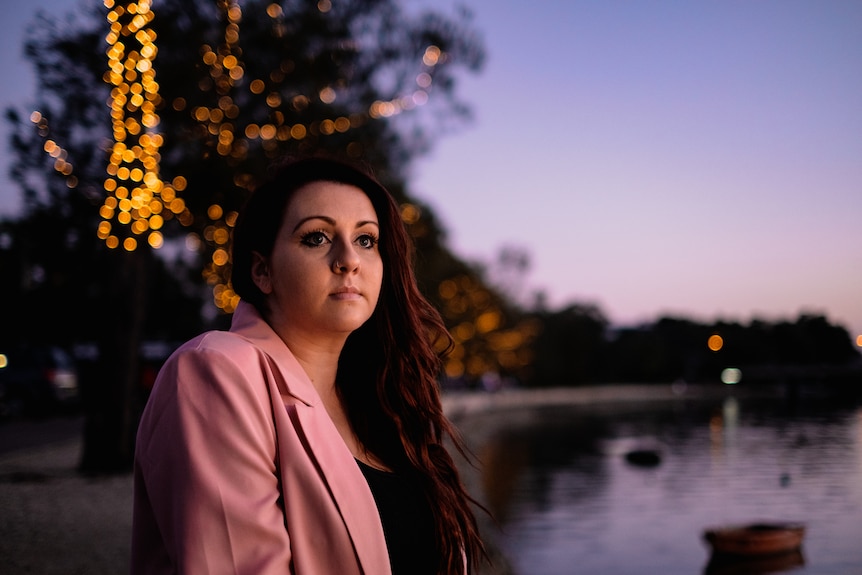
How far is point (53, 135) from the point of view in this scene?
1235cm

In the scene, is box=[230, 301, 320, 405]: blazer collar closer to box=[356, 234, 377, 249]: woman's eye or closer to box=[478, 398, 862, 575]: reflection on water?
box=[356, 234, 377, 249]: woman's eye

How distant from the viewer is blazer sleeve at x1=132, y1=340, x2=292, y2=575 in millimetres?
1833

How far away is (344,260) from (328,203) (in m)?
0.19

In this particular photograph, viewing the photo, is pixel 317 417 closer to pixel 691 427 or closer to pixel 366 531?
pixel 366 531

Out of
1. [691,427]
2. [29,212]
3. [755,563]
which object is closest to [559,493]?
[755,563]

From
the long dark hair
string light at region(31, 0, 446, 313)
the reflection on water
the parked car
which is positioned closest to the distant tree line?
the reflection on water

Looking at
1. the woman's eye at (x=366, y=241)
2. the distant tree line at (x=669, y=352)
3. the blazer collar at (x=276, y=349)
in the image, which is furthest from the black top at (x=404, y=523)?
the distant tree line at (x=669, y=352)

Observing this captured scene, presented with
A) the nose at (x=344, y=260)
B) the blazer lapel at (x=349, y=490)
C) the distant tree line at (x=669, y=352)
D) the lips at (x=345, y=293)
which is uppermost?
the nose at (x=344, y=260)

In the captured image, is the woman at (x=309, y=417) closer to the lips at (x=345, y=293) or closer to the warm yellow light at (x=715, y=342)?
the lips at (x=345, y=293)

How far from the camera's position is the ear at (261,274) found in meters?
2.40

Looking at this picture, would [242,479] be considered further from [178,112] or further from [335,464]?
[178,112]

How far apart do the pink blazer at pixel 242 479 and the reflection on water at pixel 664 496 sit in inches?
389

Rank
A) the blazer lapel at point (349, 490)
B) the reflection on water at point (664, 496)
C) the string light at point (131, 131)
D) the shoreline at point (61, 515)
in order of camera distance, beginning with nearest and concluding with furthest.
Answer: the blazer lapel at point (349, 490) → the shoreline at point (61, 515) → the string light at point (131, 131) → the reflection on water at point (664, 496)

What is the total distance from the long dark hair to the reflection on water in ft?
30.1
